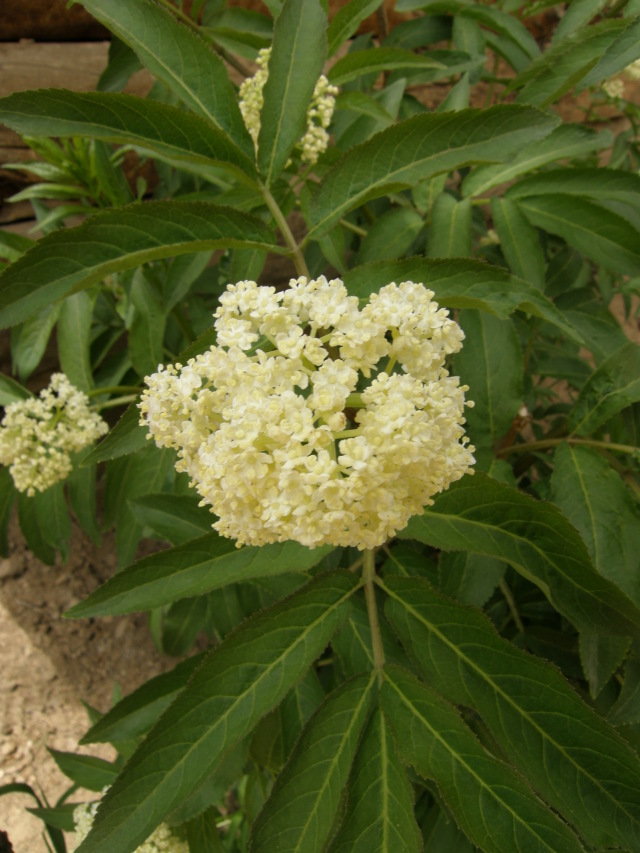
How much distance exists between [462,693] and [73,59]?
273 cm

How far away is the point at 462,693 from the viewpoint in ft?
3.14

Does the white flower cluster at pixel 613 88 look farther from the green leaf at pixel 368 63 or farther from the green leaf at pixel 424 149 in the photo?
the green leaf at pixel 424 149

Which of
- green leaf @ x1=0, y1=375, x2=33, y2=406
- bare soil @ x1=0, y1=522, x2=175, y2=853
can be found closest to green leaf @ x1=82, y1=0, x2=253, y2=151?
green leaf @ x1=0, y1=375, x2=33, y2=406

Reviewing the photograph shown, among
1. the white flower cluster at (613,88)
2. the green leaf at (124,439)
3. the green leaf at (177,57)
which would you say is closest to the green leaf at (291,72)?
the green leaf at (177,57)

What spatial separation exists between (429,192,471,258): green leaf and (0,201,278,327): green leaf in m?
0.51

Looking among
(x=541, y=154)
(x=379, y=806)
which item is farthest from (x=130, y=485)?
(x=541, y=154)

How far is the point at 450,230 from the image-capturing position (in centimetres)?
135

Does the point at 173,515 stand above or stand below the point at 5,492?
above

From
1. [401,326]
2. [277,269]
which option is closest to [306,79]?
[401,326]

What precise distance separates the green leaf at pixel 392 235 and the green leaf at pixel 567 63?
0.31 meters

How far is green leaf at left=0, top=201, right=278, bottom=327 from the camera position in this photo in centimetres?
89

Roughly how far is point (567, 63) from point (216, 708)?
133 cm

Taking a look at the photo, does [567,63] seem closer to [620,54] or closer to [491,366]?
[620,54]

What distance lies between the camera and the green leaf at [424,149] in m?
0.95
